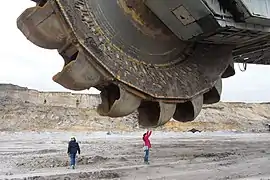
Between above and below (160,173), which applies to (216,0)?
above

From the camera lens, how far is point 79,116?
45719mm

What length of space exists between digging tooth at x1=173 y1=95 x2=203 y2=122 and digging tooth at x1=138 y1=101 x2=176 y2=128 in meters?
0.23

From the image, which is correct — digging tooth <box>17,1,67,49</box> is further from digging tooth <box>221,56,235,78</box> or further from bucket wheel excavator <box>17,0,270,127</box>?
digging tooth <box>221,56,235,78</box>

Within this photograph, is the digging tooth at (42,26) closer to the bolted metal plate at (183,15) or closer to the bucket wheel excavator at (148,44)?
the bucket wheel excavator at (148,44)

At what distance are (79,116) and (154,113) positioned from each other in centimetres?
4204

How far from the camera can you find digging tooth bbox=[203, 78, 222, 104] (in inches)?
176

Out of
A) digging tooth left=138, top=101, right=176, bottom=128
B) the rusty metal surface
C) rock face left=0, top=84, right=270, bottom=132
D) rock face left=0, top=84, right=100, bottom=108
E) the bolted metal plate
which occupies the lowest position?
digging tooth left=138, top=101, right=176, bottom=128

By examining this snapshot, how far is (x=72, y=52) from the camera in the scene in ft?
11.7

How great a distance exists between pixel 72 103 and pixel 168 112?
2100 inches

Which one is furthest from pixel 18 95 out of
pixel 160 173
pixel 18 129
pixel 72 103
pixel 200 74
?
pixel 200 74

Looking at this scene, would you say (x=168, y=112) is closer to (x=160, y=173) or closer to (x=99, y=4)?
(x=99, y=4)

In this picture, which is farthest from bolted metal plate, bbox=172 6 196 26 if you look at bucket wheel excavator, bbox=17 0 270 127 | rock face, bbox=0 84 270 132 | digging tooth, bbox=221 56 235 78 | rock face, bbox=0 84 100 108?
rock face, bbox=0 84 100 108

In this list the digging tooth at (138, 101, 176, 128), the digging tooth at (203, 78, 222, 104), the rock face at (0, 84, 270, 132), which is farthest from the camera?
the rock face at (0, 84, 270, 132)

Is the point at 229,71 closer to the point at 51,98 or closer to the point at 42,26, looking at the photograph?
the point at 42,26
